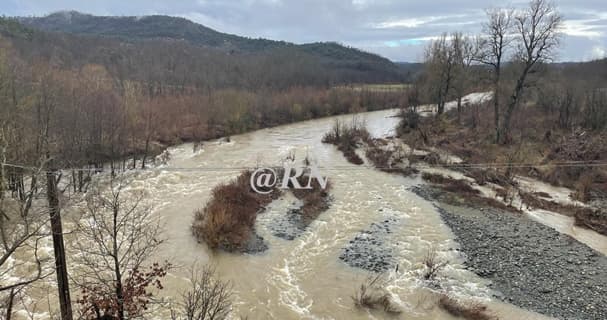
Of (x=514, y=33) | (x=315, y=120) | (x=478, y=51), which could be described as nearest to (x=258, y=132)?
(x=315, y=120)

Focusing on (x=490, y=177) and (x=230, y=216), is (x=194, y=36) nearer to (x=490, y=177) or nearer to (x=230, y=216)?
(x=490, y=177)

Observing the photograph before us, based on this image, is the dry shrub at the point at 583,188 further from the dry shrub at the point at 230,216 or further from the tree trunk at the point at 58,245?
the tree trunk at the point at 58,245

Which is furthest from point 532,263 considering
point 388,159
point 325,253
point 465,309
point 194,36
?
point 194,36

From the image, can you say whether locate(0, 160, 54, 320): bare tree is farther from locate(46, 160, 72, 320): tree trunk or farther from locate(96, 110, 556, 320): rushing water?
locate(96, 110, 556, 320): rushing water

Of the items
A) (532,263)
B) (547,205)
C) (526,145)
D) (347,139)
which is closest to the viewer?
(532,263)

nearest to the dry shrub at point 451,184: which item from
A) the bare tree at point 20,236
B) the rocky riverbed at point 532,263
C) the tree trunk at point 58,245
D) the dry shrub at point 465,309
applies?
the rocky riverbed at point 532,263
